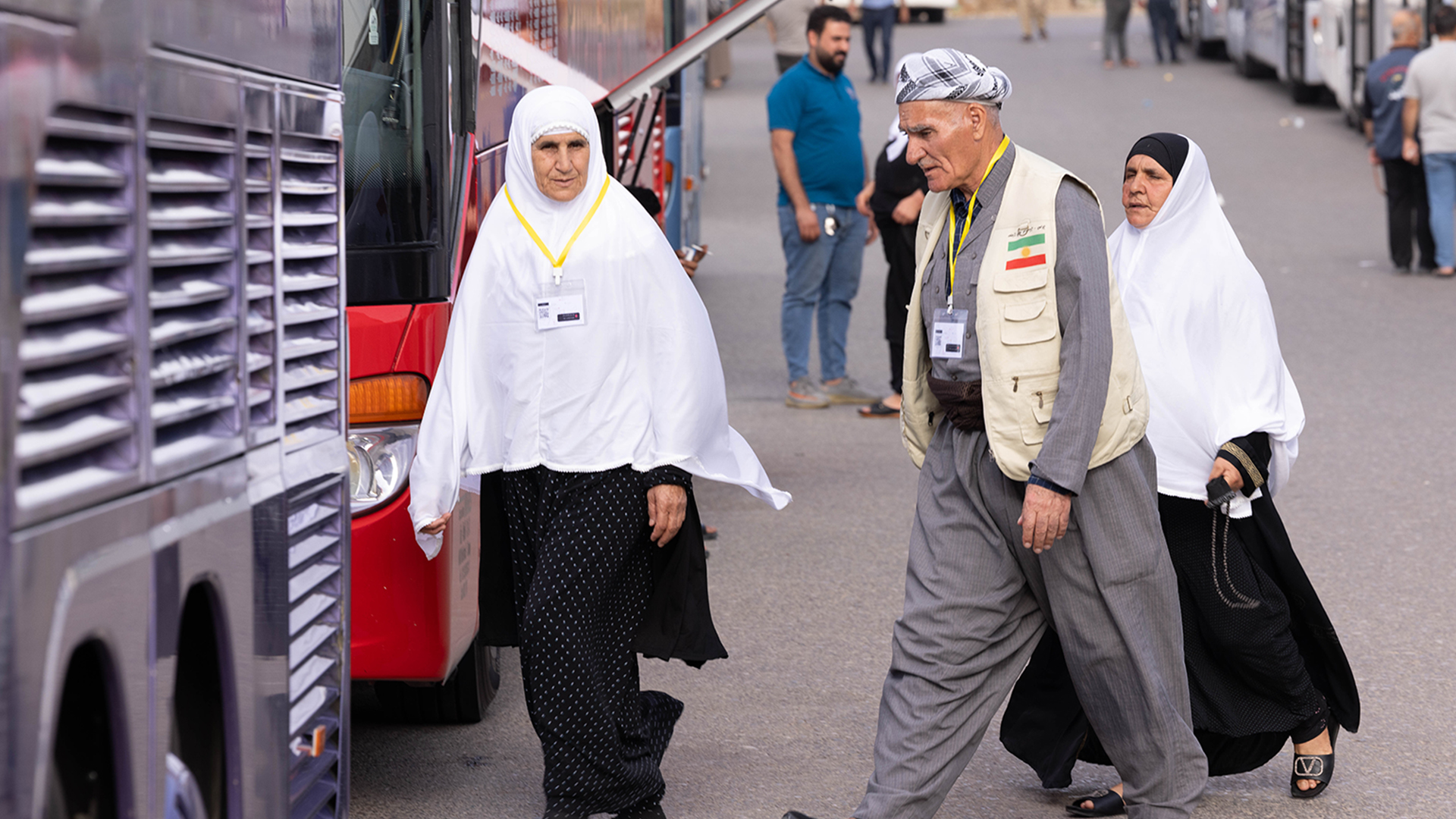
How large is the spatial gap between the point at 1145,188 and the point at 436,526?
5.92 ft

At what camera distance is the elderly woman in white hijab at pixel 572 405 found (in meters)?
3.89

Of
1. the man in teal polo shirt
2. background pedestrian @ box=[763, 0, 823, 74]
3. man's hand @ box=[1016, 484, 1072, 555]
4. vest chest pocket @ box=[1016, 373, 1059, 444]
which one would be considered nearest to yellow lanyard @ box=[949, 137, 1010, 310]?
vest chest pocket @ box=[1016, 373, 1059, 444]

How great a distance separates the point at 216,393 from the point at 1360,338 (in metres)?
9.67

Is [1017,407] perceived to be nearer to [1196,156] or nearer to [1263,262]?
[1196,156]

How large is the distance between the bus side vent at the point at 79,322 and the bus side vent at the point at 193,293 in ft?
0.30

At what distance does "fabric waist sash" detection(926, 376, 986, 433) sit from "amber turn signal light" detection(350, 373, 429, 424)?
124cm

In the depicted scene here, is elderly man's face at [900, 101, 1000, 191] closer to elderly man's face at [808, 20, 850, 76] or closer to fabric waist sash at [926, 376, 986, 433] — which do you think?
fabric waist sash at [926, 376, 986, 433]

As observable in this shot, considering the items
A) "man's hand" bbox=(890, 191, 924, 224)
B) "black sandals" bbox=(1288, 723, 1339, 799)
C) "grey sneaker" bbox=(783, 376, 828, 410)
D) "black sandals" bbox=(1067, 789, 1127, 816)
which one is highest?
"man's hand" bbox=(890, 191, 924, 224)

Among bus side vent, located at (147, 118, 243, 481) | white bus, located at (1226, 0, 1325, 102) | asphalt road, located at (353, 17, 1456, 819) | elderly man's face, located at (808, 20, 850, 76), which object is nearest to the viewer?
bus side vent, located at (147, 118, 243, 481)

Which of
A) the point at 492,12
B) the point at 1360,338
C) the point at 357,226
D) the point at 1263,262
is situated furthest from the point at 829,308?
the point at 1263,262

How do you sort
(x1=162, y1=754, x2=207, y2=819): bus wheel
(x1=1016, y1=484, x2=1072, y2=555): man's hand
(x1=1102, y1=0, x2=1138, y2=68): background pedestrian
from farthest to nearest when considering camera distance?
1. (x1=1102, y1=0, x2=1138, y2=68): background pedestrian
2. (x1=1016, y1=484, x2=1072, y2=555): man's hand
3. (x1=162, y1=754, x2=207, y2=819): bus wheel

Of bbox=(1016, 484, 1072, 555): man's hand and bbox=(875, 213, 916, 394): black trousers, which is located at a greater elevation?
bbox=(875, 213, 916, 394): black trousers

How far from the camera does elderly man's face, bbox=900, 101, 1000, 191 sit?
350cm

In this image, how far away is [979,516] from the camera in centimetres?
362
